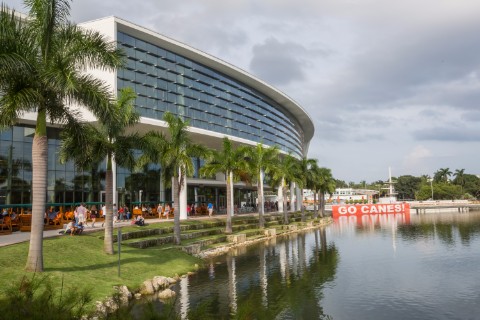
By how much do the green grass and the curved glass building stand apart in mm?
12815

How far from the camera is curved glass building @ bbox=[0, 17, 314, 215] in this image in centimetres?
3850

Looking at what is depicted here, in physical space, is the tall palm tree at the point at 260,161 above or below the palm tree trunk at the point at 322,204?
above

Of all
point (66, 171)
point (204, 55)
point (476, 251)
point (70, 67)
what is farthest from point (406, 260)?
point (204, 55)

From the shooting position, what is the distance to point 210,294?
18266mm

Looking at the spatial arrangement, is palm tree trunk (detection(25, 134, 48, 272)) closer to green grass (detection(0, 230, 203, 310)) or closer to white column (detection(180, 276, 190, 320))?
green grass (detection(0, 230, 203, 310))

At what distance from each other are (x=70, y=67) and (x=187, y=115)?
34.8 m

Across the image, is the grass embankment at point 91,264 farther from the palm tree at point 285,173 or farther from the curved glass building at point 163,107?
the palm tree at point 285,173

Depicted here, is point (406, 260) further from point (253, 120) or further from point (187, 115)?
point (253, 120)

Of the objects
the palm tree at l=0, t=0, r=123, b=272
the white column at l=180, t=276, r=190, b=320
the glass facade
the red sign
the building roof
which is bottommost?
the white column at l=180, t=276, r=190, b=320

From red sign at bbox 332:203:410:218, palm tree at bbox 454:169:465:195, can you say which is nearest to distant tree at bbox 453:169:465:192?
palm tree at bbox 454:169:465:195

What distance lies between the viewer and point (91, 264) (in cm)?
1995

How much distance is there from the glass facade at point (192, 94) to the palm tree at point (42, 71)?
2322 cm

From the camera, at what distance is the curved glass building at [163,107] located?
38500 mm

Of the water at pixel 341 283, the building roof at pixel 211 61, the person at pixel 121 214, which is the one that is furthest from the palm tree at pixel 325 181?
the person at pixel 121 214
